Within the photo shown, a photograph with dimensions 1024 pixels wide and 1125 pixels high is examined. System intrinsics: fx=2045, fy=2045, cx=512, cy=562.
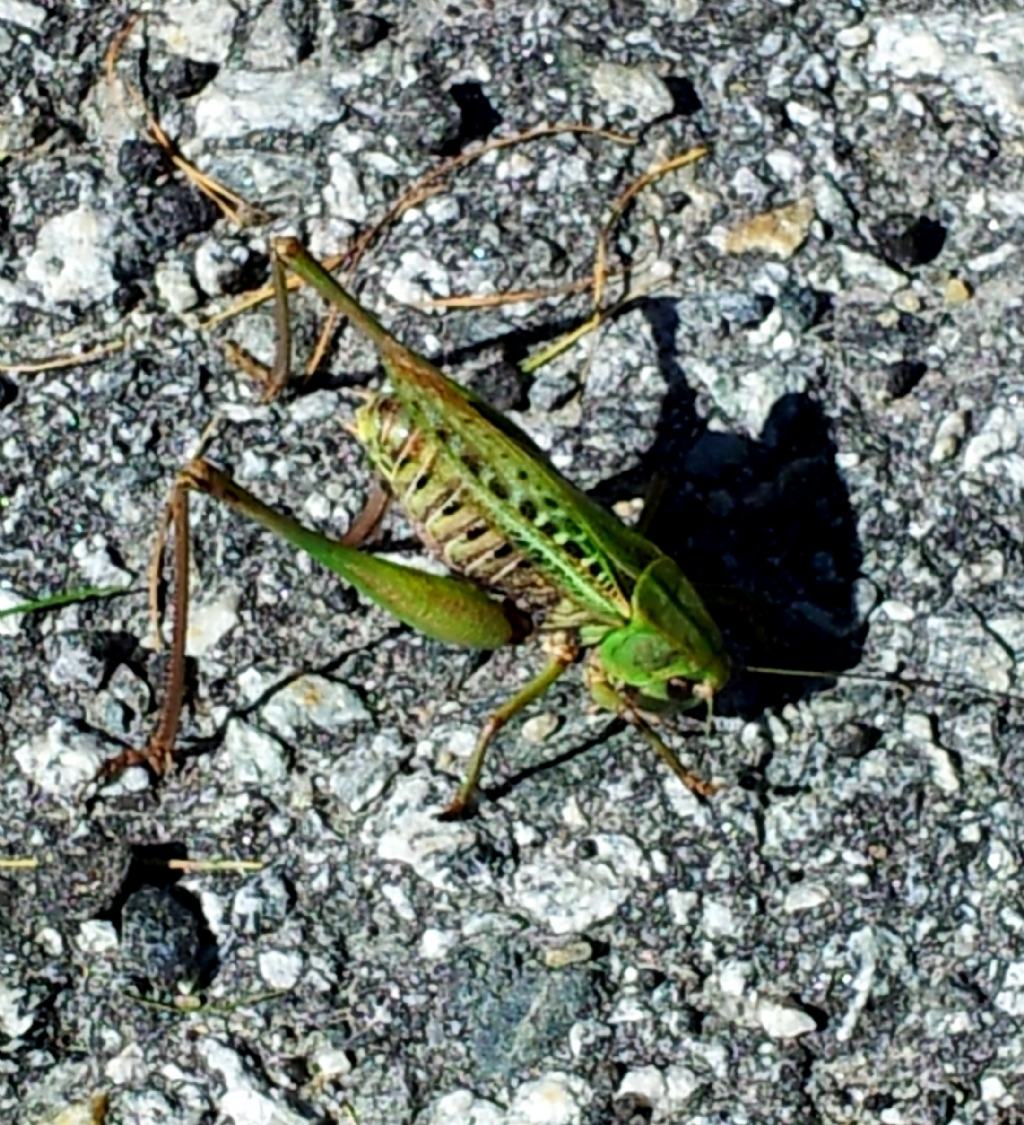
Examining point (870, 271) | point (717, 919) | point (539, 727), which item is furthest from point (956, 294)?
point (717, 919)

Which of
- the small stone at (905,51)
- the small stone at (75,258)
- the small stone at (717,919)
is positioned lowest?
the small stone at (717,919)

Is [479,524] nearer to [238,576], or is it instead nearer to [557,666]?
[557,666]

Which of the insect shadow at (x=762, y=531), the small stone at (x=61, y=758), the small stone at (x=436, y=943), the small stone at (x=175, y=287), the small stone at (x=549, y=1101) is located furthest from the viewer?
the small stone at (x=175, y=287)

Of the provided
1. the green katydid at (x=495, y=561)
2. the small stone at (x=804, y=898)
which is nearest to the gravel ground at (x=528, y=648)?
the small stone at (x=804, y=898)

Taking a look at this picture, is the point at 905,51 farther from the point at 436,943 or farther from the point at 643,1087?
the point at 643,1087

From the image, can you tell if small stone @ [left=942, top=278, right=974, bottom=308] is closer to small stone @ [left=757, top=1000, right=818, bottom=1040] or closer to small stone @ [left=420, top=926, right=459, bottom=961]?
small stone @ [left=757, top=1000, right=818, bottom=1040]

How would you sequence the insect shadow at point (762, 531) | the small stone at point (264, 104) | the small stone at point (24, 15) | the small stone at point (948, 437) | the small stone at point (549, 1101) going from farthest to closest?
the small stone at point (24, 15) → the small stone at point (264, 104) → the small stone at point (948, 437) → the insect shadow at point (762, 531) → the small stone at point (549, 1101)

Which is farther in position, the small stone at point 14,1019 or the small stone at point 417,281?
the small stone at point 417,281

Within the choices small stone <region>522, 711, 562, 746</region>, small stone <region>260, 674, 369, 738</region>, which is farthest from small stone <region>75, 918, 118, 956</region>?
small stone <region>522, 711, 562, 746</region>

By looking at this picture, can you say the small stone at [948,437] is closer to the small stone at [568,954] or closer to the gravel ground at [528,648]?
the gravel ground at [528,648]
